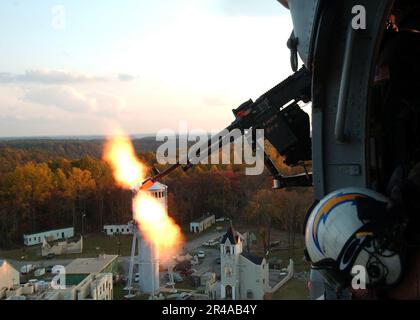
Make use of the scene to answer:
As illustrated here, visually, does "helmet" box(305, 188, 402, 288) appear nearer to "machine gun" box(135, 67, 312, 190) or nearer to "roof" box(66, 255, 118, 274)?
"machine gun" box(135, 67, 312, 190)

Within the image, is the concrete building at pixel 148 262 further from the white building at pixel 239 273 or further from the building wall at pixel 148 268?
the white building at pixel 239 273

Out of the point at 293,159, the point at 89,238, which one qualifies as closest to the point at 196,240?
the point at 89,238

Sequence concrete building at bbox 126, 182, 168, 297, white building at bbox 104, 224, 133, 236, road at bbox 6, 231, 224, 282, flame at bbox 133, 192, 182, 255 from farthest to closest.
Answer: white building at bbox 104, 224, 133, 236 < road at bbox 6, 231, 224, 282 < flame at bbox 133, 192, 182, 255 < concrete building at bbox 126, 182, 168, 297

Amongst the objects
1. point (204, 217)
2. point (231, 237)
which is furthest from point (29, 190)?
point (231, 237)

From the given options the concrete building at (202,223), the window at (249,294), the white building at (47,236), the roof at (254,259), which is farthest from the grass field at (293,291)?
the white building at (47,236)

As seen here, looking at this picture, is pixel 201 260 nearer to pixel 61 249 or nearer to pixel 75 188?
pixel 61 249

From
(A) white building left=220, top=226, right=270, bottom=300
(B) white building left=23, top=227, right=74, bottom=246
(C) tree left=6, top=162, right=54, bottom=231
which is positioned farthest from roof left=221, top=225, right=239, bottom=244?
(C) tree left=6, top=162, right=54, bottom=231
